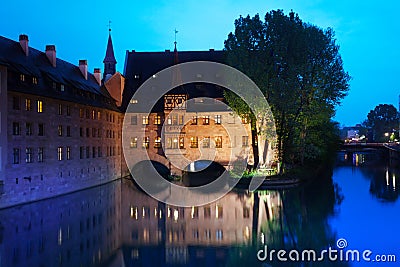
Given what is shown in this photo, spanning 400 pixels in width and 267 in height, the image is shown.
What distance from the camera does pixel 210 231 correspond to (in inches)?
713

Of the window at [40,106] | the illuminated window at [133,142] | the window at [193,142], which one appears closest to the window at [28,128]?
the window at [40,106]

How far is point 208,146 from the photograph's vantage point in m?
44.2

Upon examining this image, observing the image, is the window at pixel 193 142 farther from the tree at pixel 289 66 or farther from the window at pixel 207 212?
the window at pixel 207 212

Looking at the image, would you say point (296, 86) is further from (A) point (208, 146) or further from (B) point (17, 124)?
(B) point (17, 124)

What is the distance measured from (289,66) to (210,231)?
1785cm

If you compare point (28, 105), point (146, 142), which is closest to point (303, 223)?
point (28, 105)

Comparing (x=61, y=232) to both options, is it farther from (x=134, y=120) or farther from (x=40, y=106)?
(x=134, y=120)

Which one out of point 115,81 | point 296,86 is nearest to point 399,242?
point 296,86

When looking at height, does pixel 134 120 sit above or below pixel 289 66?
below

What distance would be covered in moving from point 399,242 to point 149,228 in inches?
394

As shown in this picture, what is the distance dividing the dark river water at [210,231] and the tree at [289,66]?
7.42 meters

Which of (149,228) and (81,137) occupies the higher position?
(81,137)

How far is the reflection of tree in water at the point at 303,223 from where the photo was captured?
15156 mm

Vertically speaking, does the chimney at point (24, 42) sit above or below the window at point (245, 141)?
above
